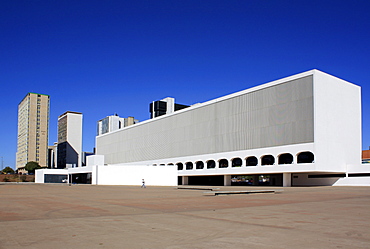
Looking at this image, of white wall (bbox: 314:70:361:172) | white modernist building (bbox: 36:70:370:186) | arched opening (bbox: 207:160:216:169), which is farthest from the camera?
arched opening (bbox: 207:160:216:169)

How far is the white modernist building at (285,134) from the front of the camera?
60.5 metres

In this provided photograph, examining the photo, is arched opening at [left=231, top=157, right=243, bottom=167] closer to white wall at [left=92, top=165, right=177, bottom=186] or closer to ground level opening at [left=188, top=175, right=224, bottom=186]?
ground level opening at [left=188, top=175, right=224, bottom=186]

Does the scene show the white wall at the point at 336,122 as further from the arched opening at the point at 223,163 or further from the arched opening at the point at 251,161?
the arched opening at the point at 223,163

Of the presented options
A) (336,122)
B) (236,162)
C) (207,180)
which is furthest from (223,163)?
(336,122)

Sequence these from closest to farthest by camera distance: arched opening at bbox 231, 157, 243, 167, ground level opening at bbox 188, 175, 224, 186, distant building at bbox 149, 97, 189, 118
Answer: arched opening at bbox 231, 157, 243, 167 < ground level opening at bbox 188, 175, 224, 186 < distant building at bbox 149, 97, 189, 118

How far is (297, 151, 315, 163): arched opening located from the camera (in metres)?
62.8

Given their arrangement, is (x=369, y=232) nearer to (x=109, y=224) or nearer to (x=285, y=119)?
(x=109, y=224)

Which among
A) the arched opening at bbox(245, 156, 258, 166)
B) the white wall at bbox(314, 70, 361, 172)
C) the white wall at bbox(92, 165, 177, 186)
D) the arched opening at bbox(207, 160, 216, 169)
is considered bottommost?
the white wall at bbox(92, 165, 177, 186)

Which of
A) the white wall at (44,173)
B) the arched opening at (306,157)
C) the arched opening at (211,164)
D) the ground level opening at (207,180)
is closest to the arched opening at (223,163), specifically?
the arched opening at (211,164)

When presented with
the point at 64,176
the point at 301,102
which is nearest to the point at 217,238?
the point at 301,102

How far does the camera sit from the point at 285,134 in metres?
64.8

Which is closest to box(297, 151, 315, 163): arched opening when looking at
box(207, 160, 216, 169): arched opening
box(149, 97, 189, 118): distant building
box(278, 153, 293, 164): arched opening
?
box(278, 153, 293, 164): arched opening

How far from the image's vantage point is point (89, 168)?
281ft

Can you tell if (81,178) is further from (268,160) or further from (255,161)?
(268,160)
